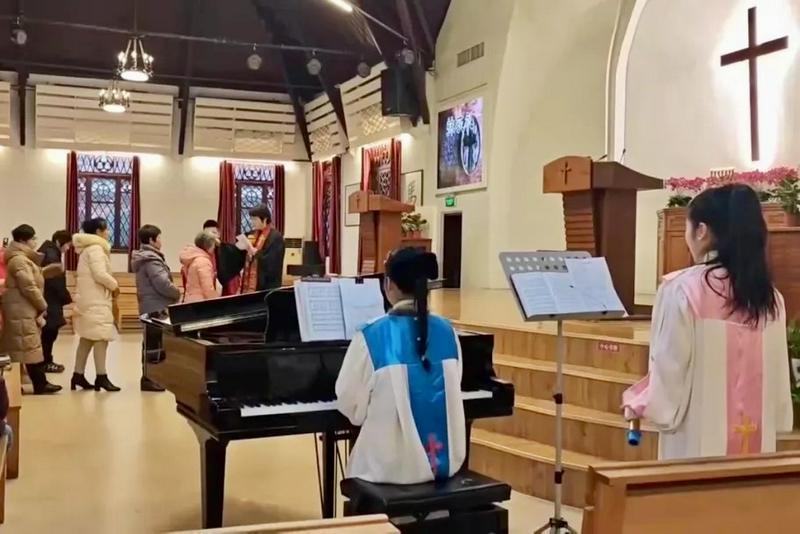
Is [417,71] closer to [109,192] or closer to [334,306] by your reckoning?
[109,192]

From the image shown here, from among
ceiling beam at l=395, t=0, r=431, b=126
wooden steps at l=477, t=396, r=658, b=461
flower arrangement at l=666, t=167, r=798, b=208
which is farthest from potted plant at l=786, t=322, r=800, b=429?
ceiling beam at l=395, t=0, r=431, b=126

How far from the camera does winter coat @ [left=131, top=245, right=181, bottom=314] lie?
22.4 feet

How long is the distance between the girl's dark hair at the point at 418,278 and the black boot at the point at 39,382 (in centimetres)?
509

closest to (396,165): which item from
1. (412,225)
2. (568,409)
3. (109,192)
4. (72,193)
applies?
(412,225)

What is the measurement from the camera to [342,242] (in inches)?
587

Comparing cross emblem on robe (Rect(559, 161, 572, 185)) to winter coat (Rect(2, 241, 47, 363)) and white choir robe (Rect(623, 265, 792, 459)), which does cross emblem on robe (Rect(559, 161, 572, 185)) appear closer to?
white choir robe (Rect(623, 265, 792, 459))

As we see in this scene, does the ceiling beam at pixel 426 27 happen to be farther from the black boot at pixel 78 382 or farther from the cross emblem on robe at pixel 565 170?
the black boot at pixel 78 382

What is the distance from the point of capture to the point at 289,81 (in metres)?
15.1

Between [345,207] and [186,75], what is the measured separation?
141 inches

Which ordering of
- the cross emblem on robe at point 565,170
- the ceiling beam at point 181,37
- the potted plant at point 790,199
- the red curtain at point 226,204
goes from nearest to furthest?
the cross emblem on robe at point 565,170 → the potted plant at point 790,199 → the ceiling beam at point 181,37 → the red curtain at point 226,204

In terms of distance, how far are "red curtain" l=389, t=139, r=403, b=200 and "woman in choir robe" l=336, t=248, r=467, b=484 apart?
34.7 ft

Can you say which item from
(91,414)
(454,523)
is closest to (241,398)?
(454,523)

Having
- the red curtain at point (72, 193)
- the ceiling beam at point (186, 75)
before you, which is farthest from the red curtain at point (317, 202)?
the red curtain at point (72, 193)

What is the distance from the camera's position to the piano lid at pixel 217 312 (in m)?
3.26
